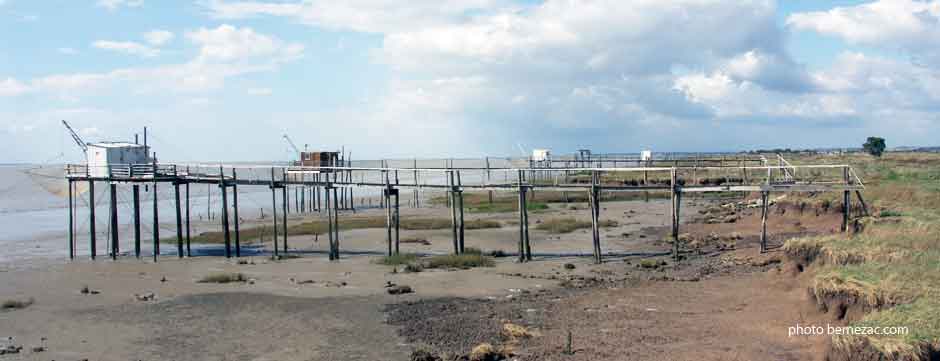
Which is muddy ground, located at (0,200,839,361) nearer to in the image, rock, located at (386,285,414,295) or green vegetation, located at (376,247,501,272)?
rock, located at (386,285,414,295)

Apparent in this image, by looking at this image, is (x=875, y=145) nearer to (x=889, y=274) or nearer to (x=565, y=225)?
(x=565, y=225)

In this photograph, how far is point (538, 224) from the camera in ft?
151

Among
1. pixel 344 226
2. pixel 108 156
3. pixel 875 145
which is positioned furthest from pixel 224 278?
pixel 875 145

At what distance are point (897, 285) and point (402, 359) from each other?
10.0 metres

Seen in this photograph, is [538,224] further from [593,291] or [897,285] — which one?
[897,285]

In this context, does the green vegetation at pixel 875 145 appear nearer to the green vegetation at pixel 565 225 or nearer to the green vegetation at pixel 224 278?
the green vegetation at pixel 565 225

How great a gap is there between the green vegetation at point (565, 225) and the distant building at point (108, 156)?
873 inches

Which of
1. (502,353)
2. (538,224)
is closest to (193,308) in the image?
(502,353)

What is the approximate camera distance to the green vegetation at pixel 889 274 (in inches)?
451

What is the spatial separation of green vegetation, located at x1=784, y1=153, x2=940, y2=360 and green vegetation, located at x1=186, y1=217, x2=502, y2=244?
24570mm

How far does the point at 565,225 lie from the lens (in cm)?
4403

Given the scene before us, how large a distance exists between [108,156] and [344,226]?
15.0m

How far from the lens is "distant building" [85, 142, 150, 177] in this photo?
36906 millimetres

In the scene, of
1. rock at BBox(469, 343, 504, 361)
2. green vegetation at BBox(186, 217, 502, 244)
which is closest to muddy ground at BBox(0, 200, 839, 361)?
rock at BBox(469, 343, 504, 361)
